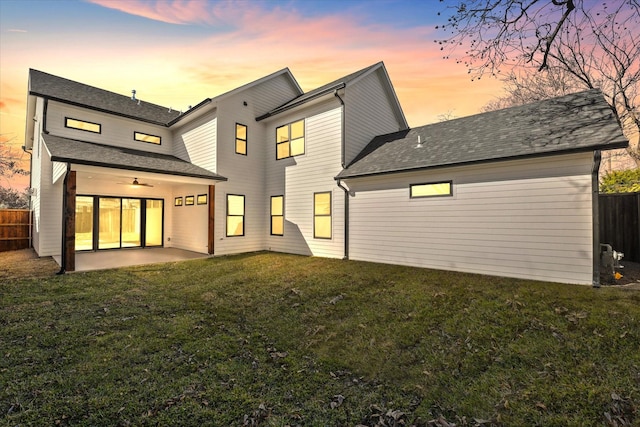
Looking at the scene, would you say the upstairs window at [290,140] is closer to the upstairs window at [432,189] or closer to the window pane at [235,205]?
the window pane at [235,205]

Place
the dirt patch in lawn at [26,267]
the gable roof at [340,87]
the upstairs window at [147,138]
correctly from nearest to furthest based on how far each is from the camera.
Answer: the dirt patch in lawn at [26,267]
the gable roof at [340,87]
the upstairs window at [147,138]

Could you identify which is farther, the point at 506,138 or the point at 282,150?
the point at 282,150

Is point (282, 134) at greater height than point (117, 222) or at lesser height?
greater

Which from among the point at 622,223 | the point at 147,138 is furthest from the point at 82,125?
the point at 622,223

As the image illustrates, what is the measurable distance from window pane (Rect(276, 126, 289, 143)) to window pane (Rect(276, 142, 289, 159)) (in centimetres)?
23

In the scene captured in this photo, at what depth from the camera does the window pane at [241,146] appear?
1237 centimetres

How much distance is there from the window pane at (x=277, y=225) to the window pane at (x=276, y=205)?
0.76 feet

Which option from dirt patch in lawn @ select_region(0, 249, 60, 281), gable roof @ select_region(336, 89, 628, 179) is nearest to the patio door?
dirt patch in lawn @ select_region(0, 249, 60, 281)

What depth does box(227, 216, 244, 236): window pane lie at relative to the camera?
11.9m

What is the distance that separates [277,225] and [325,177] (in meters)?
3.34

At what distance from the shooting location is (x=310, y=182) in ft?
37.6

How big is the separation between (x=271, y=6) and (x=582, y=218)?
947 cm

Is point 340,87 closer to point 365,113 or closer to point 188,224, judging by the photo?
point 365,113

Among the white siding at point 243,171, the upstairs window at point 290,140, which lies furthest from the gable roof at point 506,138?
the white siding at point 243,171
